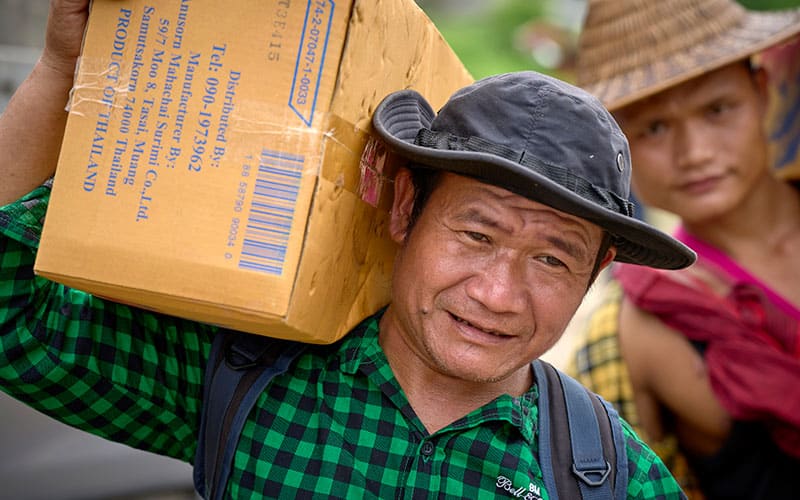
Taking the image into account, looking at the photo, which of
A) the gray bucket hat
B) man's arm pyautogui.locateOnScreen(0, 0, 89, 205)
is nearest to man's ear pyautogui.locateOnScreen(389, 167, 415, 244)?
the gray bucket hat

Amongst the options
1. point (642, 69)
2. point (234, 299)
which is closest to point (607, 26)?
point (642, 69)

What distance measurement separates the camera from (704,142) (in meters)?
2.80

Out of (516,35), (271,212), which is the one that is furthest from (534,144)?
(516,35)

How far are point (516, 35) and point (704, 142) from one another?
1249cm

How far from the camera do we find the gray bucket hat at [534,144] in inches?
60.5

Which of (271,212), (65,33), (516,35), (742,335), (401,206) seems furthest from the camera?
(516,35)

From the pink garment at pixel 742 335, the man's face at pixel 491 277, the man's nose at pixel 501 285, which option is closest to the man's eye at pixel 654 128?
the pink garment at pixel 742 335

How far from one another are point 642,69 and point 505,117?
1.53m

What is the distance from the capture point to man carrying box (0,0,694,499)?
1.60 m

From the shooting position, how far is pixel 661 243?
5.37ft

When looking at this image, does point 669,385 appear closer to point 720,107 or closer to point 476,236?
point 720,107

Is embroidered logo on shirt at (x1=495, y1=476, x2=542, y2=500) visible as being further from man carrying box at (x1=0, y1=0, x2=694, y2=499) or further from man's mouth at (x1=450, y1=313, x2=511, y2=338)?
man's mouth at (x1=450, y1=313, x2=511, y2=338)

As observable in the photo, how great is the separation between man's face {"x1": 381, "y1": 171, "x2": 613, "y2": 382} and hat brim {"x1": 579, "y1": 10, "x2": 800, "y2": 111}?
1.28 m

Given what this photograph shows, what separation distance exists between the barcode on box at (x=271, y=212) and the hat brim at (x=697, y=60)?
170 cm
